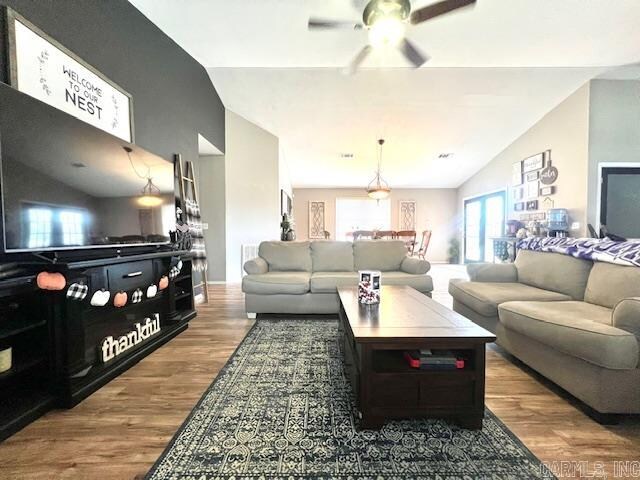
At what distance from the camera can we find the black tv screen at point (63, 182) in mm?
1415

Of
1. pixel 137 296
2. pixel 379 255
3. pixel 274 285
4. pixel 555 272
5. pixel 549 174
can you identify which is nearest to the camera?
pixel 137 296

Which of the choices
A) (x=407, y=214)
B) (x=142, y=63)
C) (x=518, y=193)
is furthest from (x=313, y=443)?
(x=407, y=214)

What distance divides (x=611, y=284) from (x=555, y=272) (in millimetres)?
485

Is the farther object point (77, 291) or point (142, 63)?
point (142, 63)

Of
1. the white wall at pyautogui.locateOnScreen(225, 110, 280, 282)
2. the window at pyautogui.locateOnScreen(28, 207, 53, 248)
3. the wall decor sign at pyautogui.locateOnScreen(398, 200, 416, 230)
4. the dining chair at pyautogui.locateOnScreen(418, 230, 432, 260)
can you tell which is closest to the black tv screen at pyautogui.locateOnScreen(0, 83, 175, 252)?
the window at pyautogui.locateOnScreen(28, 207, 53, 248)

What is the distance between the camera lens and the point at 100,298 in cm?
178

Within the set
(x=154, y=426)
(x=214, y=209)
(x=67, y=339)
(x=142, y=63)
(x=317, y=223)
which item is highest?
(x=142, y=63)

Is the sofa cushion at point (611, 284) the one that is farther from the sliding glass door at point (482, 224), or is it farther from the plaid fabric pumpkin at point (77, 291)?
the sliding glass door at point (482, 224)

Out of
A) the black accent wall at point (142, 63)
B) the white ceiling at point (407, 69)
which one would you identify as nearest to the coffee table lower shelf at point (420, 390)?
the black accent wall at point (142, 63)

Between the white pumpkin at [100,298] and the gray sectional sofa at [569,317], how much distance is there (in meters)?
2.64

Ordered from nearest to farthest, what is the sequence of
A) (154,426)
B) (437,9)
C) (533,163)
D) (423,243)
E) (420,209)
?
(154,426), (437,9), (533,163), (423,243), (420,209)

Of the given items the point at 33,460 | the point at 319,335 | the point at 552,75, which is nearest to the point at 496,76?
the point at 552,75

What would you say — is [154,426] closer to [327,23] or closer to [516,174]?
[327,23]

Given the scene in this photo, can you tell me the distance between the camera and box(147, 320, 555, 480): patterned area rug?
113 cm
